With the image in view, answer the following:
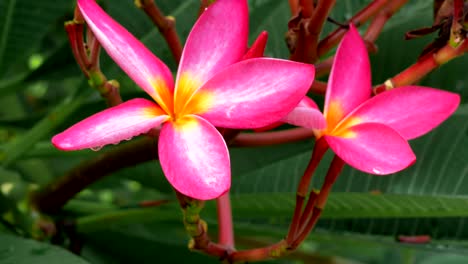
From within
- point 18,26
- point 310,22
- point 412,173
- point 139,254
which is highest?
point 310,22

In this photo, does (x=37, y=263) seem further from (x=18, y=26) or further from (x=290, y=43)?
(x=18, y=26)

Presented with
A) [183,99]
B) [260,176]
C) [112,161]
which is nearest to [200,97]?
[183,99]

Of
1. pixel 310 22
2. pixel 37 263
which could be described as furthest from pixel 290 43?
pixel 37 263

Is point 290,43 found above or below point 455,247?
above

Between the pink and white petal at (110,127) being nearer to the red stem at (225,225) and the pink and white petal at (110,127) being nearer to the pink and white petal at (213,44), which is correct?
the pink and white petal at (213,44)

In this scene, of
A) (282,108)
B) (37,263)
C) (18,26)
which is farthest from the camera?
(18,26)

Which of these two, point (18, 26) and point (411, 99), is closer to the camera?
point (411, 99)

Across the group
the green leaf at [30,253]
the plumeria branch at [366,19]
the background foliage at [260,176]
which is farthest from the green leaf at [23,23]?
the plumeria branch at [366,19]

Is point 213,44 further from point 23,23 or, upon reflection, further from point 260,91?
point 23,23
